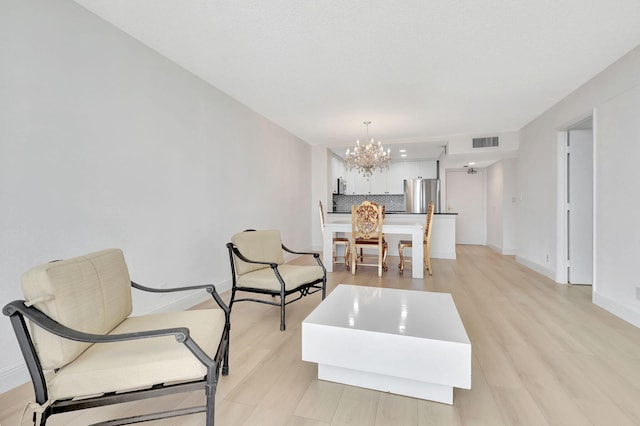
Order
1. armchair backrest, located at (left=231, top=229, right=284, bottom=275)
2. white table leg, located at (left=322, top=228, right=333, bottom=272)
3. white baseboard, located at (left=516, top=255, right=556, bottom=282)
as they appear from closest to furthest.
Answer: armchair backrest, located at (left=231, top=229, right=284, bottom=275)
white baseboard, located at (left=516, top=255, right=556, bottom=282)
white table leg, located at (left=322, top=228, right=333, bottom=272)

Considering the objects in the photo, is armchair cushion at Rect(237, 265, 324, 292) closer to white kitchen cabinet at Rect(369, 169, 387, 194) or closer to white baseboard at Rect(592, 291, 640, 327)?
white baseboard at Rect(592, 291, 640, 327)

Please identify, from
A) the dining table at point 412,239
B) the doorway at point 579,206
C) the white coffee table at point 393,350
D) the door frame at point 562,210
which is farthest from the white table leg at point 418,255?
the white coffee table at point 393,350

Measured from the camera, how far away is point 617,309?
2.69 meters

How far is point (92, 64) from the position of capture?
2135mm

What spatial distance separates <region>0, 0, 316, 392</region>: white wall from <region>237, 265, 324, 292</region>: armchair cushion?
0.83 metres

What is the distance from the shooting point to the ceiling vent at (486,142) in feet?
17.8

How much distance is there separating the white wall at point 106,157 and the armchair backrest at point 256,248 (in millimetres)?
694

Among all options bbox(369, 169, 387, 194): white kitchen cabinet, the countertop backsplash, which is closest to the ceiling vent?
the countertop backsplash

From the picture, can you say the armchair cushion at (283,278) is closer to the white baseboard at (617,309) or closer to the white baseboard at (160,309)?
the white baseboard at (160,309)

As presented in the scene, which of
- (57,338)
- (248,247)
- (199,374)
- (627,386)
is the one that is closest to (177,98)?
(248,247)

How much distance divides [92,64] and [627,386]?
4.03 m

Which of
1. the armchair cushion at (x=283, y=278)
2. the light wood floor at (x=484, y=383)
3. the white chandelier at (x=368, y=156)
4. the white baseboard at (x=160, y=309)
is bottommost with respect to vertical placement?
the light wood floor at (x=484, y=383)

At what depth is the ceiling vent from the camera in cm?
544

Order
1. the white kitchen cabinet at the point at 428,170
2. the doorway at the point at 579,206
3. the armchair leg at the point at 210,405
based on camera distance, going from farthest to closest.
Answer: the white kitchen cabinet at the point at 428,170
the doorway at the point at 579,206
the armchair leg at the point at 210,405
